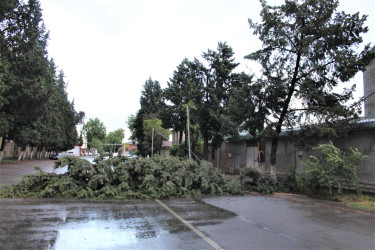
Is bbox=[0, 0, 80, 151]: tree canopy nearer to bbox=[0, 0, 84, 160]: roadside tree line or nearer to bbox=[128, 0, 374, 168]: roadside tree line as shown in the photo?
bbox=[0, 0, 84, 160]: roadside tree line

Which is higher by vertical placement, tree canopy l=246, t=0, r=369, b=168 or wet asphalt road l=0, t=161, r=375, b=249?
tree canopy l=246, t=0, r=369, b=168

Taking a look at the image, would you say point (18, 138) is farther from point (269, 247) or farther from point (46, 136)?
point (269, 247)

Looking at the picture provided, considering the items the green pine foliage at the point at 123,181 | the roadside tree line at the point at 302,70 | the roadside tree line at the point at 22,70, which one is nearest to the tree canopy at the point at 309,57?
the roadside tree line at the point at 302,70

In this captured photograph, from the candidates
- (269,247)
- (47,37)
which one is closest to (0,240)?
(269,247)

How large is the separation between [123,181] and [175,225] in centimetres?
473

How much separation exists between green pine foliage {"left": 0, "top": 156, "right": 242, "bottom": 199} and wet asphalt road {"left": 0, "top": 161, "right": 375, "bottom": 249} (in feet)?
2.31

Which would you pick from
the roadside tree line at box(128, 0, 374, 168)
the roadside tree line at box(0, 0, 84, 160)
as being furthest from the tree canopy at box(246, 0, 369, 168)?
the roadside tree line at box(0, 0, 84, 160)

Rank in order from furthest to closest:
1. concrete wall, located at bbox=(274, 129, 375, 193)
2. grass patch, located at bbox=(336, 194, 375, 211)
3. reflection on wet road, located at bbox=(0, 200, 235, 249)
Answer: concrete wall, located at bbox=(274, 129, 375, 193), grass patch, located at bbox=(336, 194, 375, 211), reflection on wet road, located at bbox=(0, 200, 235, 249)

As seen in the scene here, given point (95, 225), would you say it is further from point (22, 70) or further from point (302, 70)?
point (22, 70)

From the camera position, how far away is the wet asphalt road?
16.7 ft

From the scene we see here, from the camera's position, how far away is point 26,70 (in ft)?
96.8

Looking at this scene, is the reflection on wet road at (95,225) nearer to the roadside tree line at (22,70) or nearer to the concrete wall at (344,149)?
the concrete wall at (344,149)

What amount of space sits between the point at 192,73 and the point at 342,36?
15722 mm

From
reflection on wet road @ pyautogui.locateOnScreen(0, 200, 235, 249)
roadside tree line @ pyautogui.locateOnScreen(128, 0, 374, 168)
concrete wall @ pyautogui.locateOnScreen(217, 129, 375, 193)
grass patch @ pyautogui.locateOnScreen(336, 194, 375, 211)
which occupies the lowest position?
reflection on wet road @ pyautogui.locateOnScreen(0, 200, 235, 249)
